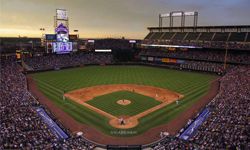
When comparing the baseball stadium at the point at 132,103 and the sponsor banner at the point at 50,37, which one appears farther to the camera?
the sponsor banner at the point at 50,37

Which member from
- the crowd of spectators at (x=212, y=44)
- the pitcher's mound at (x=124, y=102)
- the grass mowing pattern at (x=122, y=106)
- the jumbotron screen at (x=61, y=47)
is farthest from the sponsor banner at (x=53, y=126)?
the crowd of spectators at (x=212, y=44)

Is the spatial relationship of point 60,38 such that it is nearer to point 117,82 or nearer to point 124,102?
point 117,82

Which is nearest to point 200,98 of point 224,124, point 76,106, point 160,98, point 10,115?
point 160,98

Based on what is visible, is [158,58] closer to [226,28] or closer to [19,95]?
[226,28]

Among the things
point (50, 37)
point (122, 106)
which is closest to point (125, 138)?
point (122, 106)

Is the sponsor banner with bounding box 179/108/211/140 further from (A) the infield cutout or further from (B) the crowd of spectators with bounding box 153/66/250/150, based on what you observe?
(A) the infield cutout

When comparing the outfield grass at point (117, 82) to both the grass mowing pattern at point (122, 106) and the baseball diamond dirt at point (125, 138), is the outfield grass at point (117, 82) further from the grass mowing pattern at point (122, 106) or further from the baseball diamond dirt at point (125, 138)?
the grass mowing pattern at point (122, 106)
